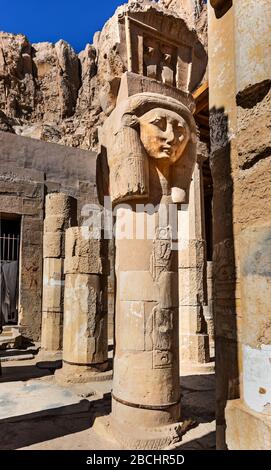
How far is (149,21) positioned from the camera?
4242 millimetres

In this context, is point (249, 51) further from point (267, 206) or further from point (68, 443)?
point (68, 443)

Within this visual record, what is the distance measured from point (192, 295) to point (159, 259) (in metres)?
4.24

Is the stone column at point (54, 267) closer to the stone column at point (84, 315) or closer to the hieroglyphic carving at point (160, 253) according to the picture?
the stone column at point (84, 315)

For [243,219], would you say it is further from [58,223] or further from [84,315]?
[58,223]

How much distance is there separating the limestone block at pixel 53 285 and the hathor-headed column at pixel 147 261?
499 centimetres

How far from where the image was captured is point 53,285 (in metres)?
8.94

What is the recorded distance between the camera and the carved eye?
4059mm

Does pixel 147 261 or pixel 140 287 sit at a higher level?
pixel 147 261

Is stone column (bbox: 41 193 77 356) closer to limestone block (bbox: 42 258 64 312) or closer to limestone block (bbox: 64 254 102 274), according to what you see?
limestone block (bbox: 42 258 64 312)

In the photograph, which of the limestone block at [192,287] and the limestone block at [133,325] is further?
the limestone block at [192,287]

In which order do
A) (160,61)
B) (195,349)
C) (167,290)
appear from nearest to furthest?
(167,290)
(160,61)
(195,349)

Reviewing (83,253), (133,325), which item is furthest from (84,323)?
(133,325)

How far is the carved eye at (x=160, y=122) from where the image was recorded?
13.3ft

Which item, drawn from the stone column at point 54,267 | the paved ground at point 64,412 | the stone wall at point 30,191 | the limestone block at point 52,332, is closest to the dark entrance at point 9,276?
the stone wall at point 30,191
